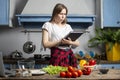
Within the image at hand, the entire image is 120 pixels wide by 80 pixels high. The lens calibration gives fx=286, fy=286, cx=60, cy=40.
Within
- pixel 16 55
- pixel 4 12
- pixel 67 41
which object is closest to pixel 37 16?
pixel 4 12

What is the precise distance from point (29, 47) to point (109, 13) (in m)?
1.36

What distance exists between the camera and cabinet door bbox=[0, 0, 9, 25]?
4246 millimetres

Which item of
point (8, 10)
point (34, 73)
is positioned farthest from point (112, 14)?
point (34, 73)

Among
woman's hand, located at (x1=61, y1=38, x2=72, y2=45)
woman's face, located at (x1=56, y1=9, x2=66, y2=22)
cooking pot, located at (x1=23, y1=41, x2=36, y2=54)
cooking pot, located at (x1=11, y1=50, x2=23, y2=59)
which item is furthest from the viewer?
cooking pot, located at (x1=23, y1=41, x2=36, y2=54)

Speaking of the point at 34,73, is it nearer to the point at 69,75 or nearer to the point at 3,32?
the point at 69,75

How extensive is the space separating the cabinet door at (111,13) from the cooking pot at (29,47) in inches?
46.5

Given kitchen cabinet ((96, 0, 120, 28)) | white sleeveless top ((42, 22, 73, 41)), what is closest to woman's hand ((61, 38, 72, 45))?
white sleeveless top ((42, 22, 73, 41))

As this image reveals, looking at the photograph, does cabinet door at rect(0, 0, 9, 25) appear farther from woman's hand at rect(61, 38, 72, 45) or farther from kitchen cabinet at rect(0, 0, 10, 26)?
woman's hand at rect(61, 38, 72, 45)

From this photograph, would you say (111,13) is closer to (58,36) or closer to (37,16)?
(37,16)

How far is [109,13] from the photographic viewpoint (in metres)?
4.32

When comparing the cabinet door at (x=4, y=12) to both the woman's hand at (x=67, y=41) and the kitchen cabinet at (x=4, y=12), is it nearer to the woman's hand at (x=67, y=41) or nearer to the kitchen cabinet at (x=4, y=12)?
the kitchen cabinet at (x=4, y=12)

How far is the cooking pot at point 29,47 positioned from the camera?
179 inches

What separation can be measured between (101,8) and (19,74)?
252cm

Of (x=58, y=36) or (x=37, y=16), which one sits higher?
(x=37, y=16)
